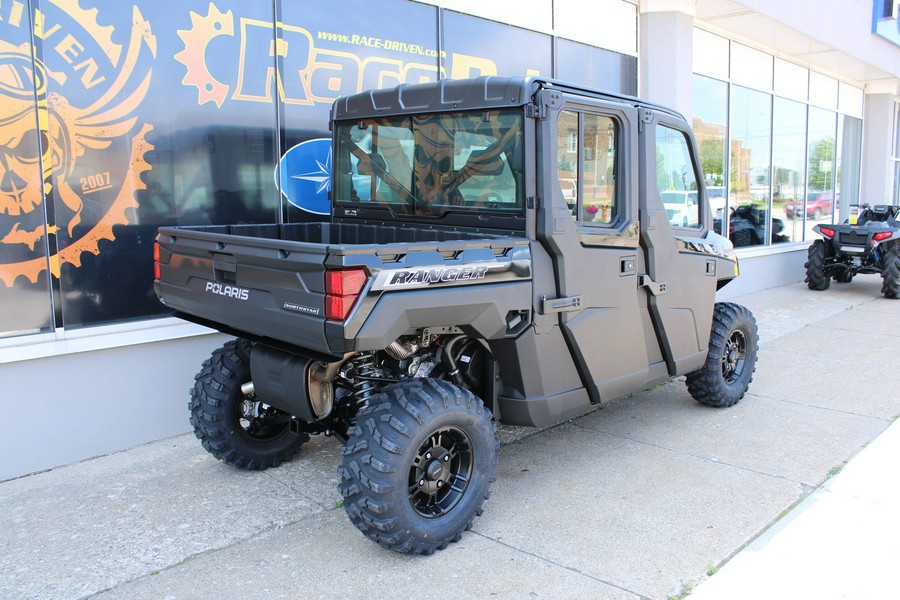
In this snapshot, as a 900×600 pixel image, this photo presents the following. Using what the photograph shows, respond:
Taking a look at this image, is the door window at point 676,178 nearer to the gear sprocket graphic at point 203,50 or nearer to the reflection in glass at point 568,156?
the reflection in glass at point 568,156

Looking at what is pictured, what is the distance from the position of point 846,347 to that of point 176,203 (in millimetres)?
7331

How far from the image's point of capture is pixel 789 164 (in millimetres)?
14562

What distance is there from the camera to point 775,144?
13867mm

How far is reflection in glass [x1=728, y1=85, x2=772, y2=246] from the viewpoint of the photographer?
12500mm

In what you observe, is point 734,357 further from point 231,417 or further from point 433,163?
point 231,417

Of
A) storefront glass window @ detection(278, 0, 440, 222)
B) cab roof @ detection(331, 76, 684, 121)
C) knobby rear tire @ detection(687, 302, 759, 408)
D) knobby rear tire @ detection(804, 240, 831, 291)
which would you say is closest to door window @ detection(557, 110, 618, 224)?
cab roof @ detection(331, 76, 684, 121)

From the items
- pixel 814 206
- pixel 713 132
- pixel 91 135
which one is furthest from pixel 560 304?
pixel 814 206

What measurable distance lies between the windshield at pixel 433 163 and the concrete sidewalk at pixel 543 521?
1.76 m

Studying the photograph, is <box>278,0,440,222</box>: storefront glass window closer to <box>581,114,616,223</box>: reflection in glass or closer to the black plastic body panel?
the black plastic body panel

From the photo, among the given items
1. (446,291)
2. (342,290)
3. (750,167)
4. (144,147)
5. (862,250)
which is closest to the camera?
(342,290)

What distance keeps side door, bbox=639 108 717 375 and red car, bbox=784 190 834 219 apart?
1030 cm

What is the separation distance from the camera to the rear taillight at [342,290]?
3119mm

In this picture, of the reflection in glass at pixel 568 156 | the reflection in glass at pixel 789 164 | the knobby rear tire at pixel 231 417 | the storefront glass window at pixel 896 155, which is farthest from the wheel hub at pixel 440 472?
the storefront glass window at pixel 896 155

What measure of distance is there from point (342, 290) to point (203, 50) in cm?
343
